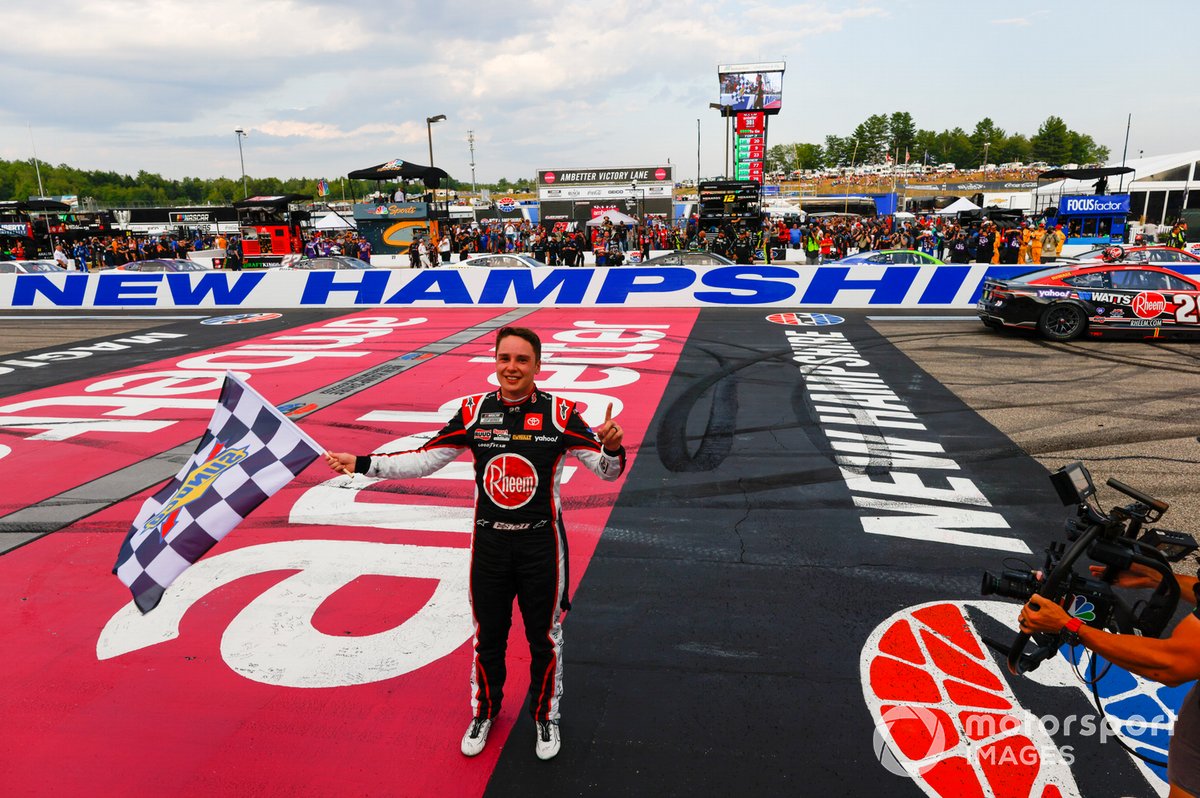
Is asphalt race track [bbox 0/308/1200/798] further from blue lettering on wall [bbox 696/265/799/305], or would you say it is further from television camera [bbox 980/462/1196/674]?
blue lettering on wall [bbox 696/265/799/305]

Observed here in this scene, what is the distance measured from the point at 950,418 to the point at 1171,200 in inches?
2081

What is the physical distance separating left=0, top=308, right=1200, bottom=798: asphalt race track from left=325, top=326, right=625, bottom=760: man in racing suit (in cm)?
43

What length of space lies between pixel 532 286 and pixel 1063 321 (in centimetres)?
1220

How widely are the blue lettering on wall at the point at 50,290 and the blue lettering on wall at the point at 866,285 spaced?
2091 centimetres

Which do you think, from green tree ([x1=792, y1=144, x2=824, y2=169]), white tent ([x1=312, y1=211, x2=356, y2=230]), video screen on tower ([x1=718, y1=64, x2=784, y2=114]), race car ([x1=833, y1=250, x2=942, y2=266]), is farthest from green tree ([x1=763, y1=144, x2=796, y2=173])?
race car ([x1=833, y1=250, x2=942, y2=266])

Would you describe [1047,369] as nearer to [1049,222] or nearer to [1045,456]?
[1045,456]

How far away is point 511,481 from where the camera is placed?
302cm

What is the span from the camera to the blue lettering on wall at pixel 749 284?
→ 1831 centimetres

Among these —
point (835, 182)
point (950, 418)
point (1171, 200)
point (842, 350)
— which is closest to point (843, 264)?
point (842, 350)

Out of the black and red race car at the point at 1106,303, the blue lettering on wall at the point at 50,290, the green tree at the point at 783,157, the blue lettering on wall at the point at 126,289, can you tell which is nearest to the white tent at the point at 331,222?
the blue lettering on wall at the point at 50,290

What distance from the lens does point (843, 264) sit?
1836 centimetres

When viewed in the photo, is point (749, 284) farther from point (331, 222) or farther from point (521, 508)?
point (331, 222)

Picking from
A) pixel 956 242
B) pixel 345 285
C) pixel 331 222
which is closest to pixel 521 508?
pixel 345 285

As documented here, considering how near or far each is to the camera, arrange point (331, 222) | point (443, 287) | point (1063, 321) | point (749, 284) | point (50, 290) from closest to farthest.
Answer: point (1063, 321) → point (749, 284) → point (443, 287) → point (50, 290) → point (331, 222)
